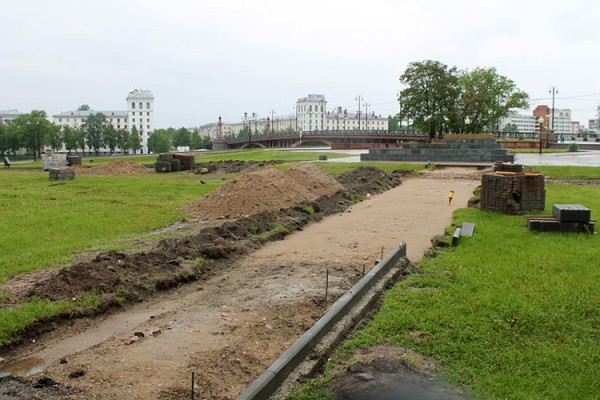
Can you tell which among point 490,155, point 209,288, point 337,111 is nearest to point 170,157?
point 490,155

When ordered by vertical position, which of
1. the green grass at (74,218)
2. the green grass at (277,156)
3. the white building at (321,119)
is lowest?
the green grass at (74,218)

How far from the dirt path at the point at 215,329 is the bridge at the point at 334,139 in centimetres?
6947

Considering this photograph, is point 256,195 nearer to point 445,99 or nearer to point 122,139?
point 445,99

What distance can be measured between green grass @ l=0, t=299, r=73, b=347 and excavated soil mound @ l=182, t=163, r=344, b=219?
7.92 meters

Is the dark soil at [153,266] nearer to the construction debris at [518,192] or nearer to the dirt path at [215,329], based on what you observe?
the dirt path at [215,329]

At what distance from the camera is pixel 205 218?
47.0 feet

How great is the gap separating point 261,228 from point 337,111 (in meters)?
191

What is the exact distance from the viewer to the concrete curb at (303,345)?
4.37 m

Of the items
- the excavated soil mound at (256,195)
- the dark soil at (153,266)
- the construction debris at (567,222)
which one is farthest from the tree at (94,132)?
the construction debris at (567,222)

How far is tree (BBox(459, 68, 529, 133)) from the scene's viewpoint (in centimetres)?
6656

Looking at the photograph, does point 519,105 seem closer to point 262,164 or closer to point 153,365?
point 262,164

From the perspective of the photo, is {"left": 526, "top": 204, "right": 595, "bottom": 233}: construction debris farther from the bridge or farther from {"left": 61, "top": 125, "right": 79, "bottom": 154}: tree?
{"left": 61, "top": 125, "right": 79, "bottom": 154}: tree

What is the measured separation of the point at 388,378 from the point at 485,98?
220 ft

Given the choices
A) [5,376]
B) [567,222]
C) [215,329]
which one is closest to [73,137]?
[567,222]
